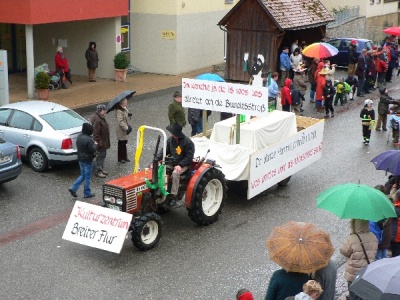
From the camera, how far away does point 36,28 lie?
88.6 feet

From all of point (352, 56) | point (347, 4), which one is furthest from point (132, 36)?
point (347, 4)

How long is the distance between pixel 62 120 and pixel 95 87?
935 centimetres

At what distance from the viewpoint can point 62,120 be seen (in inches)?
621

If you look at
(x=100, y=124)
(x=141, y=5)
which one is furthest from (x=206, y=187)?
(x=141, y=5)

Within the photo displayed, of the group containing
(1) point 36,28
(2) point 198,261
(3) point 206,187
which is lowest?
(2) point 198,261

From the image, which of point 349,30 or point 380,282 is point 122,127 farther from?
point 349,30

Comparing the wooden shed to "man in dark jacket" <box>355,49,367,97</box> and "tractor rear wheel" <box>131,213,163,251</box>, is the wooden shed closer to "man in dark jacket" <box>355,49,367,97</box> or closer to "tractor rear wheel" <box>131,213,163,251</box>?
"man in dark jacket" <box>355,49,367,97</box>

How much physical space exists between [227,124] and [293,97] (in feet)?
22.3

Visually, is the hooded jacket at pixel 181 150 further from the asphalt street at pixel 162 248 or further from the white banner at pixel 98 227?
the white banner at pixel 98 227

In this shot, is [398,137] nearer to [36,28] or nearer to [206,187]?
[206,187]

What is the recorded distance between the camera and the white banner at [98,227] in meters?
10.9

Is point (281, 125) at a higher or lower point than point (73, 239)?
higher

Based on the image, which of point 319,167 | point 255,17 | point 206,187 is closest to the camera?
point 206,187

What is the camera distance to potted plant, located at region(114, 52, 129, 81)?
2572cm
